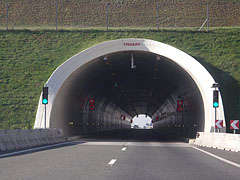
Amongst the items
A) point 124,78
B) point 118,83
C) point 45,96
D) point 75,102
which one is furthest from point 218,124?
point 118,83

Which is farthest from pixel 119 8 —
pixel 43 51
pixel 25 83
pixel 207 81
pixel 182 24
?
pixel 207 81

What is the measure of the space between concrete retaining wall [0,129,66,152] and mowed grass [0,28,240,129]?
7.48 m

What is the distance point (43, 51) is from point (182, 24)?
18.5 m

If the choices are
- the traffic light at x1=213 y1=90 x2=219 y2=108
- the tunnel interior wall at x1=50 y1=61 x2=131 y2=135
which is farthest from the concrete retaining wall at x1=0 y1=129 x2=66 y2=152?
the traffic light at x1=213 y1=90 x2=219 y2=108

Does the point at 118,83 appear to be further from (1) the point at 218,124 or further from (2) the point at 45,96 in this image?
(1) the point at 218,124

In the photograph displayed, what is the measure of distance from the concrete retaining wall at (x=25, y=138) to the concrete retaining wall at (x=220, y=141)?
9.24 meters

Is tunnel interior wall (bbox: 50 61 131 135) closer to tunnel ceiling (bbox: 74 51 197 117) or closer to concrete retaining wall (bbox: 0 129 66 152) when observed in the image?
tunnel ceiling (bbox: 74 51 197 117)

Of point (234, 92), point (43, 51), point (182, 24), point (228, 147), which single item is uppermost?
point (182, 24)

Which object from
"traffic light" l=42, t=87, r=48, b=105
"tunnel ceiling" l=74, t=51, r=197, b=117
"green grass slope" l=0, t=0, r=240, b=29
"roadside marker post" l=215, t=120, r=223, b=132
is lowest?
"roadside marker post" l=215, t=120, r=223, b=132

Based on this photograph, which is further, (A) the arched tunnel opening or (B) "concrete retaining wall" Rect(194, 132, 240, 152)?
(A) the arched tunnel opening

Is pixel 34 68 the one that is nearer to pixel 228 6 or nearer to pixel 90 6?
pixel 90 6

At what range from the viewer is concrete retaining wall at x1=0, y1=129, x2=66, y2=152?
18.9m

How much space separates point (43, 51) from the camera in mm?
38625

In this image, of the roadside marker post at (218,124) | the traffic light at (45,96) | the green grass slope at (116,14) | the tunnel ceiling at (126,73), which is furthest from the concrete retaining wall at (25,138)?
the green grass slope at (116,14)
